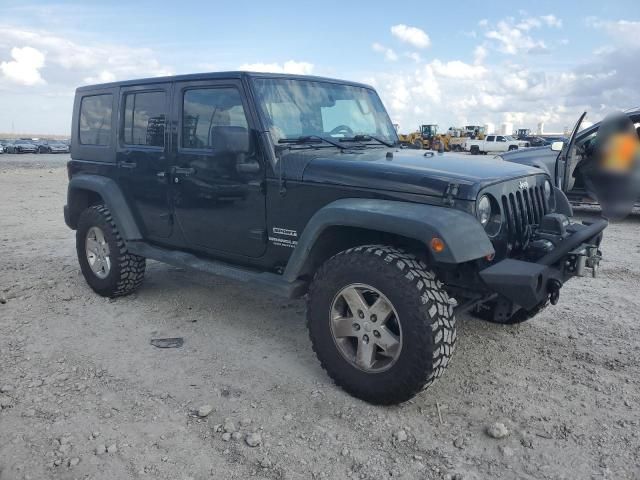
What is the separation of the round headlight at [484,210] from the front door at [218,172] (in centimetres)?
148

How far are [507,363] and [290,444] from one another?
1.77m

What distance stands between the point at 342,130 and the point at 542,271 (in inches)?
77.6

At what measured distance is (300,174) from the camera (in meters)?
3.64

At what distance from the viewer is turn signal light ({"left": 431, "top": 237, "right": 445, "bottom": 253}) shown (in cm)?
284

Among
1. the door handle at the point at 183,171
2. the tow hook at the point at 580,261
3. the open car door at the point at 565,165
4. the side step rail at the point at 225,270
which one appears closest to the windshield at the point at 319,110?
the door handle at the point at 183,171

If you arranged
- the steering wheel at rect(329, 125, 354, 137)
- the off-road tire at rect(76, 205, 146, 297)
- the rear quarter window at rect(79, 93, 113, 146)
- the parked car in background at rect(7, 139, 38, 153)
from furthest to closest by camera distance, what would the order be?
the parked car in background at rect(7, 139, 38, 153), the rear quarter window at rect(79, 93, 113, 146), the off-road tire at rect(76, 205, 146, 297), the steering wheel at rect(329, 125, 354, 137)

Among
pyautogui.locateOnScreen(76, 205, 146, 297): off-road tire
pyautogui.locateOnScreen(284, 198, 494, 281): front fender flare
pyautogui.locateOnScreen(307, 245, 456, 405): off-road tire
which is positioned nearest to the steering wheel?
pyautogui.locateOnScreen(284, 198, 494, 281): front fender flare

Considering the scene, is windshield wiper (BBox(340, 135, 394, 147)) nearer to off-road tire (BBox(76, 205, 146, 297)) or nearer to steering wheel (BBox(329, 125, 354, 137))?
steering wheel (BBox(329, 125, 354, 137))

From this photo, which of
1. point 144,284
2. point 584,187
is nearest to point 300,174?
point 144,284

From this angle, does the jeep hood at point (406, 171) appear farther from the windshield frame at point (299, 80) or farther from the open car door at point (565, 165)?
the open car door at point (565, 165)

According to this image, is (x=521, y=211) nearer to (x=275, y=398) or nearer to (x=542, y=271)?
(x=542, y=271)

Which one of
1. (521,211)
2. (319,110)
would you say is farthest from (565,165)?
(319,110)

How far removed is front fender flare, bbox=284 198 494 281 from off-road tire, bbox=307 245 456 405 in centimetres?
18

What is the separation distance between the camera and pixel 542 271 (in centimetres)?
297
